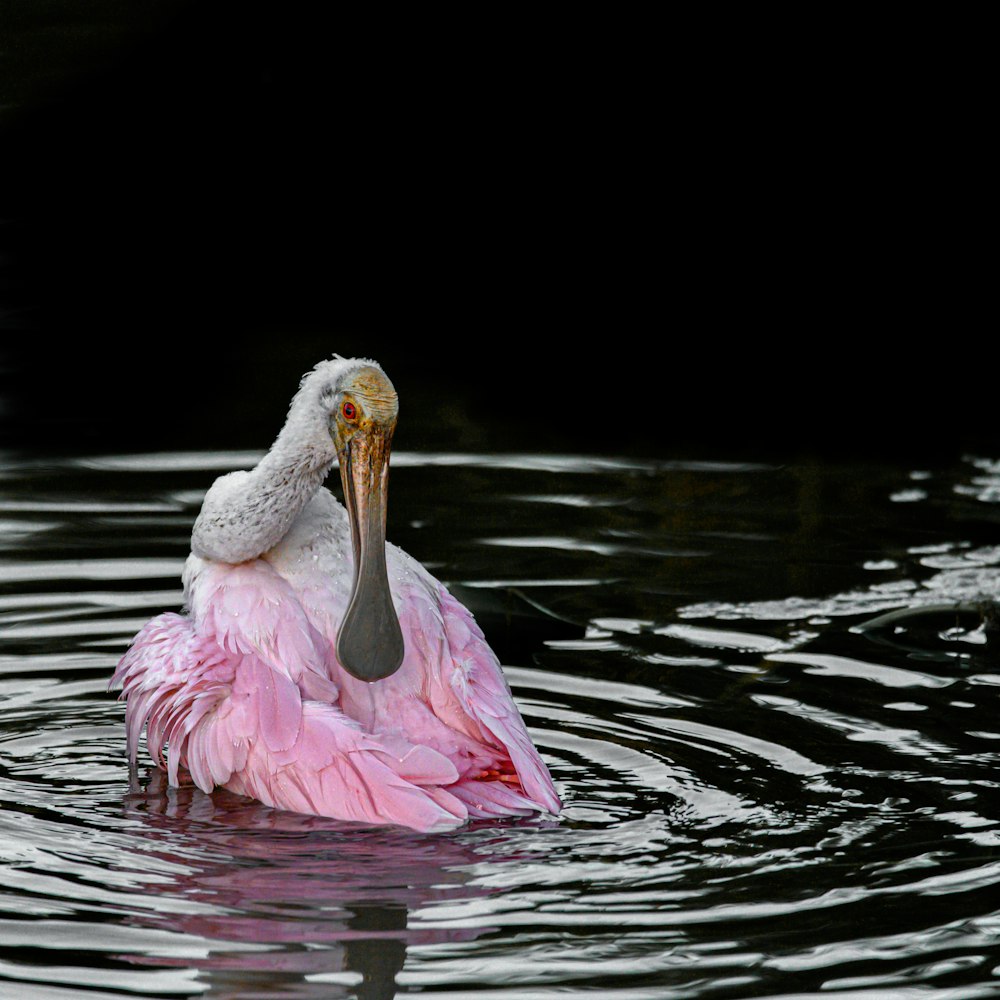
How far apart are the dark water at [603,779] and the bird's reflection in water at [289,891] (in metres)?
0.01

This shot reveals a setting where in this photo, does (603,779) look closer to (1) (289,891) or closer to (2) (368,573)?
(2) (368,573)

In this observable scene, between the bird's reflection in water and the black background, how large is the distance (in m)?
7.00

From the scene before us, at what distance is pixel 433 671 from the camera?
5.93 meters

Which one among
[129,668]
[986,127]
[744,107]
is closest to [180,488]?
[129,668]

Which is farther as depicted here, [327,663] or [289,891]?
[327,663]

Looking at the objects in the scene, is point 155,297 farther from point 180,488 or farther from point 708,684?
point 708,684

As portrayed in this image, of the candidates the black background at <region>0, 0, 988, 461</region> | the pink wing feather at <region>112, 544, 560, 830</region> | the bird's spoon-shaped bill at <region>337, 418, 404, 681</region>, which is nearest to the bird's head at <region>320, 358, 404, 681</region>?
the bird's spoon-shaped bill at <region>337, 418, 404, 681</region>

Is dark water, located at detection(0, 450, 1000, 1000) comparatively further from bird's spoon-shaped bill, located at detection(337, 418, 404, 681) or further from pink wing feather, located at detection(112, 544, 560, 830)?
bird's spoon-shaped bill, located at detection(337, 418, 404, 681)

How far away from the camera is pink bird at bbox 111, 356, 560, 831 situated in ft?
18.3

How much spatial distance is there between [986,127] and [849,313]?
5.22 ft

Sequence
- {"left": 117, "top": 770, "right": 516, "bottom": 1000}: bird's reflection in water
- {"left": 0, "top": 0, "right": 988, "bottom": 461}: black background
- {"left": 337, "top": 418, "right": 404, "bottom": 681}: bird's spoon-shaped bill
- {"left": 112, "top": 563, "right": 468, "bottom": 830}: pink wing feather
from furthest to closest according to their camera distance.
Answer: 1. {"left": 0, "top": 0, "right": 988, "bottom": 461}: black background
2. {"left": 337, "top": 418, "right": 404, "bottom": 681}: bird's spoon-shaped bill
3. {"left": 112, "top": 563, "right": 468, "bottom": 830}: pink wing feather
4. {"left": 117, "top": 770, "right": 516, "bottom": 1000}: bird's reflection in water

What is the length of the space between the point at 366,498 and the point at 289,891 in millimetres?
1323

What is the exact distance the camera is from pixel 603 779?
5.88 m

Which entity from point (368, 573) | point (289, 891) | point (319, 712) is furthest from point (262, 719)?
point (289, 891)
